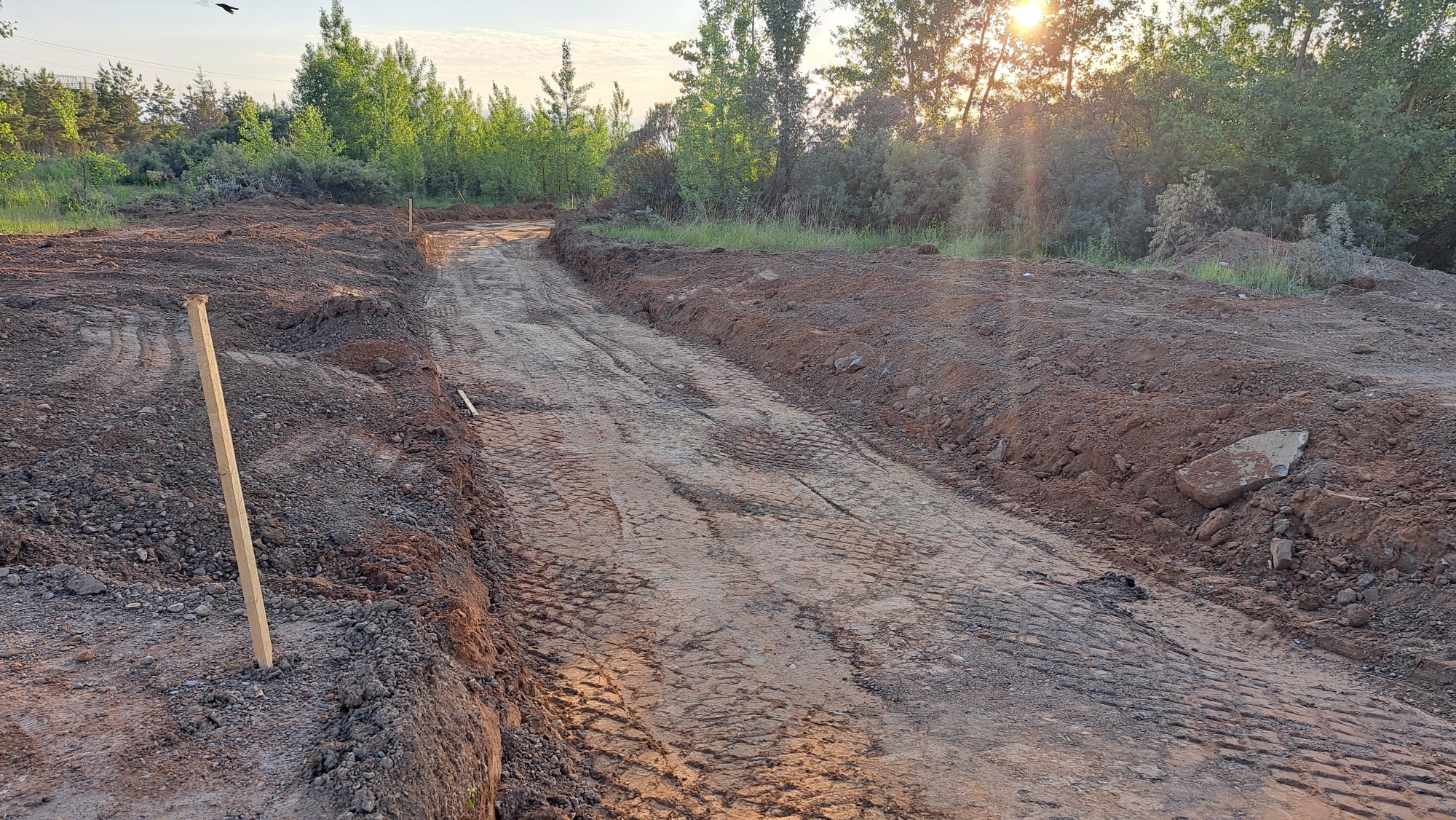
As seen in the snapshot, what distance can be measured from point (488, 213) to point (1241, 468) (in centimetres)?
3233

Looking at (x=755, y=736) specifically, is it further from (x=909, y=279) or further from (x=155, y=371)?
(x=909, y=279)

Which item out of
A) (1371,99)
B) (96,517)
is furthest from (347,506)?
(1371,99)

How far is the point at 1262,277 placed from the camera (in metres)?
11.1

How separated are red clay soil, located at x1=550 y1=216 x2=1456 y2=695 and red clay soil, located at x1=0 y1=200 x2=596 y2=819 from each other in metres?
3.84

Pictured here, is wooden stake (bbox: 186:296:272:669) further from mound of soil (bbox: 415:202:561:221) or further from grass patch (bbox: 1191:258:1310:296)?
mound of soil (bbox: 415:202:561:221)

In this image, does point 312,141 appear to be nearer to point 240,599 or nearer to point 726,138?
point 726,138

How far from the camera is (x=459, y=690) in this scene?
3176 millimetres

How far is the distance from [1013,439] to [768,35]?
68.3 feet

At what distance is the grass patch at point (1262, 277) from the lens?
35.3 ft

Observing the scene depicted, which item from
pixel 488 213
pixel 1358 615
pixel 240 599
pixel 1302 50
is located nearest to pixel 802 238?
pixel 1302 50

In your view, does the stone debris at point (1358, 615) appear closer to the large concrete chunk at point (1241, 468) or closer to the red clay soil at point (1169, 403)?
the red clay soil at point (1169, 403)

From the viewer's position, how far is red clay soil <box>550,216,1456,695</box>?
452 centimetres

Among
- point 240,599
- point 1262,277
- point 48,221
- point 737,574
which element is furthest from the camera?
point 48,221

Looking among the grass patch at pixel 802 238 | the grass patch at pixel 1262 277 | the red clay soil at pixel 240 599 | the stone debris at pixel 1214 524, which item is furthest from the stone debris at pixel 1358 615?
the grass patch at pixel 802 238
